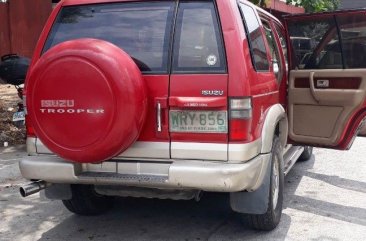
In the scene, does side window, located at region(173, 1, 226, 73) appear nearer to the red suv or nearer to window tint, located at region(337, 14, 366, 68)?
the red suv

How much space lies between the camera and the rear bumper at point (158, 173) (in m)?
Answer: 3.55

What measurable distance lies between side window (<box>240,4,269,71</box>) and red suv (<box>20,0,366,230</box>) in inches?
0.7

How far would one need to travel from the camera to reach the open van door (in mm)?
5047

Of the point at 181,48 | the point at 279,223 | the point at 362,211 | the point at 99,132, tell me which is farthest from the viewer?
the point at 362,211

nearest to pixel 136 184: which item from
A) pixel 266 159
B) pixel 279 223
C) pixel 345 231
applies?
pixel 266 159

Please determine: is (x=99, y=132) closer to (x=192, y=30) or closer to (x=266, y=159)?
(x=192, y=30)

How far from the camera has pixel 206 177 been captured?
3547 mm

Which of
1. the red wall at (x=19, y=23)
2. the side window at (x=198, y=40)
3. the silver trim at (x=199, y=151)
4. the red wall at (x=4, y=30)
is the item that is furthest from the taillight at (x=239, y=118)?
the red wall at (x=4, y=30)

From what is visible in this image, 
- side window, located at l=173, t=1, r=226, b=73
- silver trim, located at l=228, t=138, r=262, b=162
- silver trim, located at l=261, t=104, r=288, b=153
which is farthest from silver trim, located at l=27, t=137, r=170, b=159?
silver trim, located at l=261, t=104, r=288, b=153

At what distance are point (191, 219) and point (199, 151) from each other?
4.35ft

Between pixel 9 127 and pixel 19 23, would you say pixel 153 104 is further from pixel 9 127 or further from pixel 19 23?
pixel 19 23

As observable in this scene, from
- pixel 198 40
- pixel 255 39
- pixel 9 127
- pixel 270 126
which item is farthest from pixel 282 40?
pixel 9 127

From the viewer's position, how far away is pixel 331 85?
16.9 ft

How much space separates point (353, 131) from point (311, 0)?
36.7 ft
